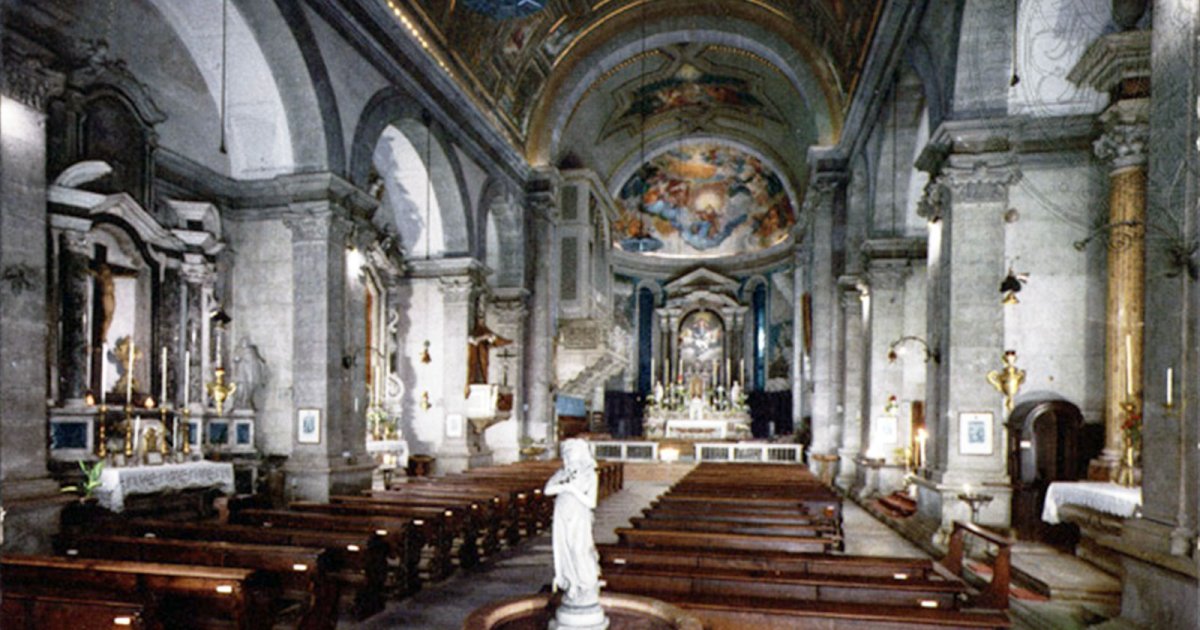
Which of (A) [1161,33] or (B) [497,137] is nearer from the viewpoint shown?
(A) [1161,33]

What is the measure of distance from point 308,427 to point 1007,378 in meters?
8.70

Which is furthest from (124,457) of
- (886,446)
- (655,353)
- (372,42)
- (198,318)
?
(655,353)

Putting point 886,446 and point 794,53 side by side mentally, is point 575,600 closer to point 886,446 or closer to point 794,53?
point 886,446

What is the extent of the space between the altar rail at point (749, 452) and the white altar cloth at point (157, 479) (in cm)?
1208

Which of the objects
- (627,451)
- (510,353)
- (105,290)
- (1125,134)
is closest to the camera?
(1125,134)

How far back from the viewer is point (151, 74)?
34.4 ft

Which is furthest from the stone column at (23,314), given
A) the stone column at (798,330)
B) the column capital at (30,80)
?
the stone column at (798,330)

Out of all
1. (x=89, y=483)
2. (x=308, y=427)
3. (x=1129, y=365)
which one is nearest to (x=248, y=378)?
(x=308, y=427)

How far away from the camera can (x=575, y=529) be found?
3.42m

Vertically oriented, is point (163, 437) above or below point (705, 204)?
below

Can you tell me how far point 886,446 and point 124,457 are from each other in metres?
11.3

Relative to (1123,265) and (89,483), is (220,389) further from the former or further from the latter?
(1123,265)

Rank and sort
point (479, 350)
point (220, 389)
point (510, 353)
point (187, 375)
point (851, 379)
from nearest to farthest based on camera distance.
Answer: point (220, 389) < point (187, 375) < point (851, 379) < point (479, 350) < point (510, 353)

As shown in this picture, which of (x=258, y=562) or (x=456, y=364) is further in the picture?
(x=456, y=364)
